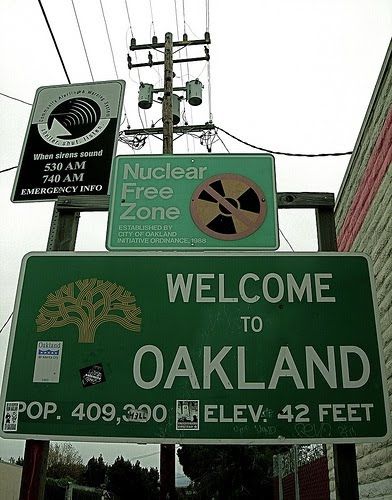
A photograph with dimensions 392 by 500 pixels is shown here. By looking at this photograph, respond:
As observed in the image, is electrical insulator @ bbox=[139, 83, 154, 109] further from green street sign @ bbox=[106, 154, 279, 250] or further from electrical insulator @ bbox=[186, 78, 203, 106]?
green street sign @ bbox=[106, 154, 279, 250]

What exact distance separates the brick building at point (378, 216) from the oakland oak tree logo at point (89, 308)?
2305 mm

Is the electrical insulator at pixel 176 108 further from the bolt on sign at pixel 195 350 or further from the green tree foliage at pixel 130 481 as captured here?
the green tree foliage at pixel 130 481

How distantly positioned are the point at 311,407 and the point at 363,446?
2979mm

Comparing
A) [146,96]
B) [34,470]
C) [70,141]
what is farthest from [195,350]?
[146,96]

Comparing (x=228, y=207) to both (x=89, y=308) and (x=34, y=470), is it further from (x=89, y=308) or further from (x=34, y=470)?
(x=34, y=470)

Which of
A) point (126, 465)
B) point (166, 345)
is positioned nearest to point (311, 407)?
point (166, 345)

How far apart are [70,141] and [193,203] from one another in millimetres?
1384

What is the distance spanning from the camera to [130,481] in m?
49.1

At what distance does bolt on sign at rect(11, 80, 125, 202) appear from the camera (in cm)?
434

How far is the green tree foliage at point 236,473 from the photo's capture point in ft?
102

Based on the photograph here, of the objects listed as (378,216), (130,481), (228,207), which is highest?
(130,481)

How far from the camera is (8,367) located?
2.99m

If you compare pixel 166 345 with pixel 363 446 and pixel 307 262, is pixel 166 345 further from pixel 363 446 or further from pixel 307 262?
pixel 363 446

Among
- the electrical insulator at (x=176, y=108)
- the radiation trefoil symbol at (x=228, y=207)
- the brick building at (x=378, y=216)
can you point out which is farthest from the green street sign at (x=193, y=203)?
the electrical insulator at (x=176, y=108)
